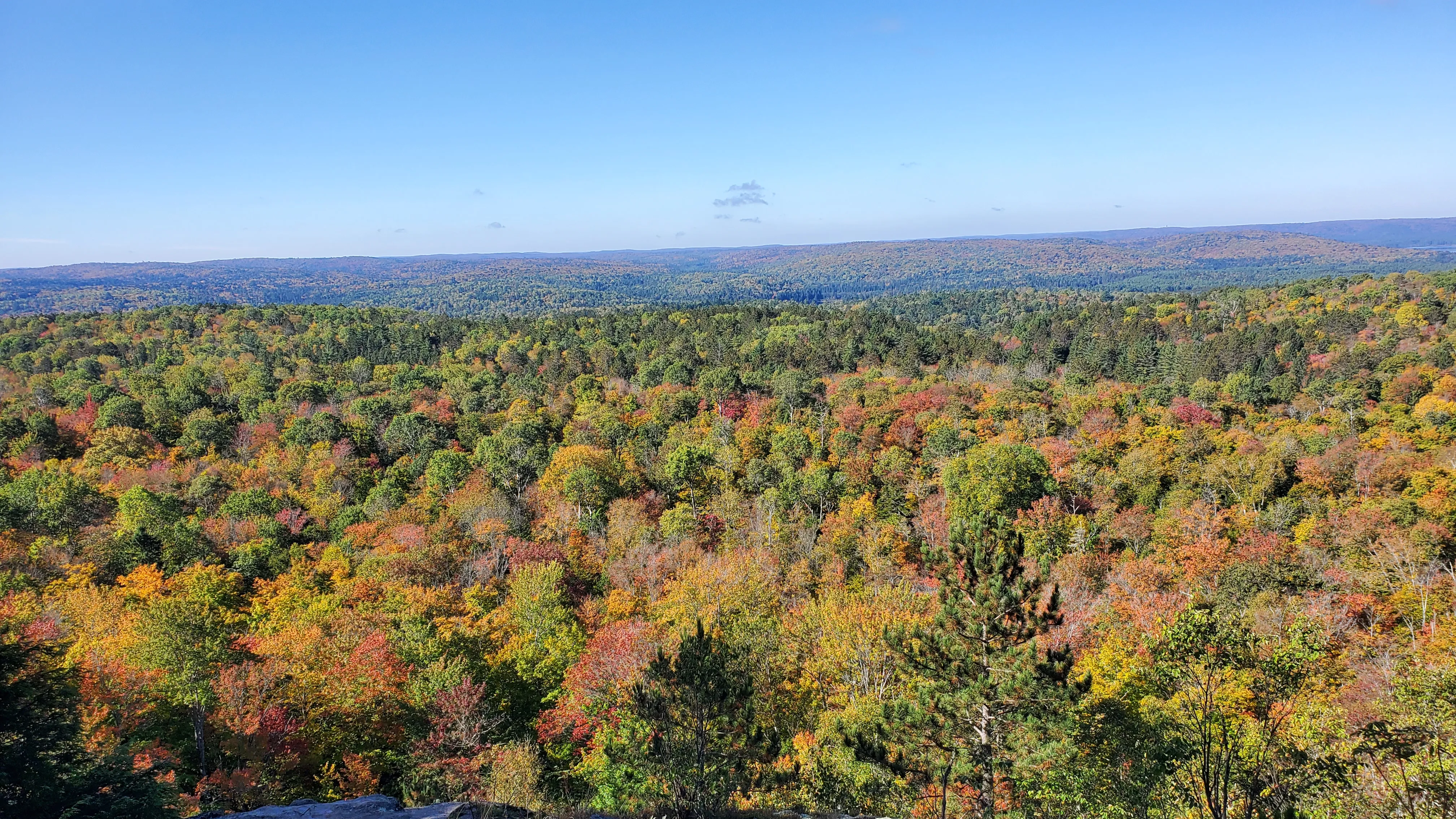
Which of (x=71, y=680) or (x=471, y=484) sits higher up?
(x=71, y=680)

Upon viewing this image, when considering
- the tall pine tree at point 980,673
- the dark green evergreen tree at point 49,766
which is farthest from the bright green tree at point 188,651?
the tall pine tree at point 980,673

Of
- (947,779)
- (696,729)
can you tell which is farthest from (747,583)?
(947,779)

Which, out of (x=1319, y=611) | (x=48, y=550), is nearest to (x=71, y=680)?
(x=48, y=550)

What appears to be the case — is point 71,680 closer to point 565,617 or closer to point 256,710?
point 256,710

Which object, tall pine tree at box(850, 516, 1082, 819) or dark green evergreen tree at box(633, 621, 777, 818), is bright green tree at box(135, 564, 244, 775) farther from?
tall pine tree at box(850, 516, 1082, 819)

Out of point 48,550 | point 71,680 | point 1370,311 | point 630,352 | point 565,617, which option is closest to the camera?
point 71,680

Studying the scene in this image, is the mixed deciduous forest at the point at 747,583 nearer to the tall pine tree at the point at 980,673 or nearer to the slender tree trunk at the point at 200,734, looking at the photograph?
the tall pine tree at the point at 980,673

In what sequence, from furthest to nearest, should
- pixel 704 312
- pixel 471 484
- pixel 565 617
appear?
pixel 704 312
pixel 471 484
pixel 565 617
